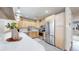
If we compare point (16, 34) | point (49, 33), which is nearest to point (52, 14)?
point (49, 33)

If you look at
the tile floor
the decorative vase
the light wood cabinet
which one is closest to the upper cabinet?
the tile floor

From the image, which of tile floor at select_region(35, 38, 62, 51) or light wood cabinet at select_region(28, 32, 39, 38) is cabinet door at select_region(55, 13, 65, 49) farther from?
light wood cabinet at select_region(28, 32, 39, 38)

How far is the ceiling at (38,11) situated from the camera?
4.35 ft

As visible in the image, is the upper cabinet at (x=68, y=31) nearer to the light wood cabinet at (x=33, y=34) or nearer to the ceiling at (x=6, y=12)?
the light wood cabinet at (x=33, y=34)

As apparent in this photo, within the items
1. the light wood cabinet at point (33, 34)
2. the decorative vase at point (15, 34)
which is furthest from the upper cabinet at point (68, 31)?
the decorative vase at point (15, 34)

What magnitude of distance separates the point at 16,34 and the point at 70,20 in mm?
830

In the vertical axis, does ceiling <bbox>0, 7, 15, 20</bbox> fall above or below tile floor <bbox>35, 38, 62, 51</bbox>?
above

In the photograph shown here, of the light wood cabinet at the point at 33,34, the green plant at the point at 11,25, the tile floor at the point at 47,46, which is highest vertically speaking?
the green plant at the point at 11,25

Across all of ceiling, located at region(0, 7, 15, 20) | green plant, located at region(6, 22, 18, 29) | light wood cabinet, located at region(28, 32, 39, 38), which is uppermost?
ceiling, located at region(0, 7, 15, 20)

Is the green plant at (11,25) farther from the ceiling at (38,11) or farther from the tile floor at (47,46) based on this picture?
the tile floor at (47,46)

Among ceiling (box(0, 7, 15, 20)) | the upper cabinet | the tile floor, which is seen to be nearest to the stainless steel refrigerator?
the tile floor

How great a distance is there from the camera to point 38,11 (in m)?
1.36

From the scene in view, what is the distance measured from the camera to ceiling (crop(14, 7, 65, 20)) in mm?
1326

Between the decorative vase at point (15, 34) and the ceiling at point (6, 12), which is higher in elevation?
the ceiling at point (6, 12)
